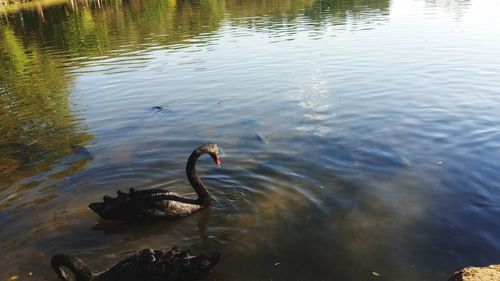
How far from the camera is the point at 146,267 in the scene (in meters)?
5.49

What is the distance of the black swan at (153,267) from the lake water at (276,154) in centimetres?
47

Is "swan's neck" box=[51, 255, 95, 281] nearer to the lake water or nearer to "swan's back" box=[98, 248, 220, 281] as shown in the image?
"swan's back" box=[98, 248, 220, 281]

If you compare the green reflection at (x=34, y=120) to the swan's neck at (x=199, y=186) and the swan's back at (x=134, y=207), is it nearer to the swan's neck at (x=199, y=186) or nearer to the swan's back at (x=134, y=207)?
the swan's back at (x=134, y=207)

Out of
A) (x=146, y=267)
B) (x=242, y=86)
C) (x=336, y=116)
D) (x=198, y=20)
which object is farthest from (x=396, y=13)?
(x=146, y=267)

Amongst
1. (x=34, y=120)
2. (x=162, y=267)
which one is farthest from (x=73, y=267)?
(x=34, y=120)

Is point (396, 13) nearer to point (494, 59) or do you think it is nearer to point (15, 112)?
point (494, 59)

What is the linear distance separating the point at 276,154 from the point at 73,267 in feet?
17.5

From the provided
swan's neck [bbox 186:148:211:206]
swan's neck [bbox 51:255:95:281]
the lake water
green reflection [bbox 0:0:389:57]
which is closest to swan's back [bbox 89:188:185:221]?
the lake water

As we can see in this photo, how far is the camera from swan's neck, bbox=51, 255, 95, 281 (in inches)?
219

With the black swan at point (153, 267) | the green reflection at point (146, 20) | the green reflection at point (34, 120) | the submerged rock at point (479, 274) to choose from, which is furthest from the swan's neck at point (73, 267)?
the green reflection at point (146, 20)

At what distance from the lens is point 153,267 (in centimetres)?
548

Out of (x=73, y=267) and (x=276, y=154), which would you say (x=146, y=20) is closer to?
(x=276, y=154)

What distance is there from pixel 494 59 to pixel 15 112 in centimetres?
1874

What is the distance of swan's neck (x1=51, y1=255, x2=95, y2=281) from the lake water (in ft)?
1.84
